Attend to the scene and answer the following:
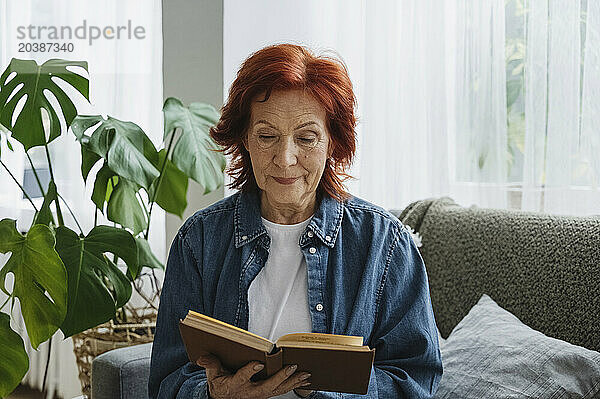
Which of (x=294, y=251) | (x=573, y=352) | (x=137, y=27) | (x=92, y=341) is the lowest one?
(x=92, y=341)

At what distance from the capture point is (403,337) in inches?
62.5

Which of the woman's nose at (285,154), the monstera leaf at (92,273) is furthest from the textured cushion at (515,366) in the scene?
the monstera leaf at (92,273)

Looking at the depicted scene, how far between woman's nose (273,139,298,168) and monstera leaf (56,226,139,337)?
2.35 ft

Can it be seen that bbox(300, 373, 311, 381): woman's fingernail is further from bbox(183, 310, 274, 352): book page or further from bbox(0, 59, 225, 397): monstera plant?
bbox(0, 59, 225, 397): monstera plant

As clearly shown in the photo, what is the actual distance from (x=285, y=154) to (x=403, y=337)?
1.47ft

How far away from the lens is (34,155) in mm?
3262

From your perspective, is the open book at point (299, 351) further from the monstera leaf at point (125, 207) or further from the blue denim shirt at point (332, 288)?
the monstera leaf at point (125, 207)

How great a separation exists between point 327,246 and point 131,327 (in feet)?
3.38

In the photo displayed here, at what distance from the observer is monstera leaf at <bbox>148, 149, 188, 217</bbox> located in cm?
259

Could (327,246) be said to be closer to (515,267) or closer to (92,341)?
(515,267)

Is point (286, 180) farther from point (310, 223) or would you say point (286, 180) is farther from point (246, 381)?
point (246, 381)

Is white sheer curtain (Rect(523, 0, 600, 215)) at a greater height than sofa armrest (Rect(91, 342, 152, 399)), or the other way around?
white sheer curtain (Rect(523, 0, 600, 215))

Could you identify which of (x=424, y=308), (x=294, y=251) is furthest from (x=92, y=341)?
(x=424, y=308)

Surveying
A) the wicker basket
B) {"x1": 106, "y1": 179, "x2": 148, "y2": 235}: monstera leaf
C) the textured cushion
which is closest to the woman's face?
the textured cushion
